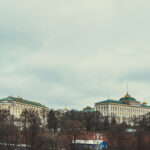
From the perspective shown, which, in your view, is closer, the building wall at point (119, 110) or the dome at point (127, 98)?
the building wall at point (119, 110)

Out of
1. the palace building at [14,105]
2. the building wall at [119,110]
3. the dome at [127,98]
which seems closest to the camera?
the palace building at [14,105]

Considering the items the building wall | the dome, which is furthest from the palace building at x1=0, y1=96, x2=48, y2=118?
Result: the dome

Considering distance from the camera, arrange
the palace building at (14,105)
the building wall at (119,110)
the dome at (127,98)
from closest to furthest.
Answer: the palace building at (14,105), the building wall at (119,110), the dome at (127,98)

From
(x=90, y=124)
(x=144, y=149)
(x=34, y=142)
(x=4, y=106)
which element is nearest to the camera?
(x=144, y=149)

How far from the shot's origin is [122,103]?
17125cm

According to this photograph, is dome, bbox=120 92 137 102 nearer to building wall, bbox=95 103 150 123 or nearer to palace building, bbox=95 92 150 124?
palace building, bbox=95 92 150 124

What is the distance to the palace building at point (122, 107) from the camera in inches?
6462

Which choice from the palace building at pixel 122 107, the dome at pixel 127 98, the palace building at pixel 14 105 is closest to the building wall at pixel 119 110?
the palace building at pixel 122 107

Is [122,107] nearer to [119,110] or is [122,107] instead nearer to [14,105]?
[119,110]

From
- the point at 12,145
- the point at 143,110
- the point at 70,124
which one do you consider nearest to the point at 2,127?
the point at 12,145

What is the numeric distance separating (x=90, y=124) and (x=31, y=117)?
54.7 metres

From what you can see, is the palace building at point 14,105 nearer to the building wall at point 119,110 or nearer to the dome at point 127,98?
the building wall at point 119,110

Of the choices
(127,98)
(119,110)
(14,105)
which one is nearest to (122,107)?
(119,110)

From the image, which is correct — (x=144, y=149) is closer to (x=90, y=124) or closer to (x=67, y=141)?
(x=67, y=141)
